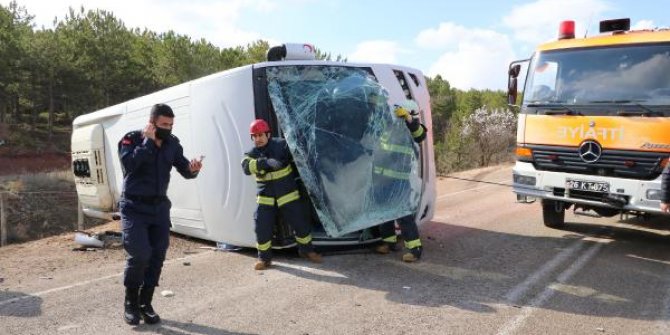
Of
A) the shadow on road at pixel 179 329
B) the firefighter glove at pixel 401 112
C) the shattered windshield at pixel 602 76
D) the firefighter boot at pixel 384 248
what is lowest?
the shadow on road at pixel 179 329

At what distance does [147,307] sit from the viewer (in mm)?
3904

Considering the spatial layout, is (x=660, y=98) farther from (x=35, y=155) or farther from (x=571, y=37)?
(x=35, y=155)

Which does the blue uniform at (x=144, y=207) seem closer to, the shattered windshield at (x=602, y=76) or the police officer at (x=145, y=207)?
the police officer at (x=145, y=207)

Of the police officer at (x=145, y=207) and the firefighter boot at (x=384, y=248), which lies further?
the firefighter boot at (x=384, y=248)

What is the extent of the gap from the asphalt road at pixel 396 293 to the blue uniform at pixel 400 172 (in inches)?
12.3

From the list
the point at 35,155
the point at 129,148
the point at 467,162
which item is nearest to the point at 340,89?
the point at 129,148

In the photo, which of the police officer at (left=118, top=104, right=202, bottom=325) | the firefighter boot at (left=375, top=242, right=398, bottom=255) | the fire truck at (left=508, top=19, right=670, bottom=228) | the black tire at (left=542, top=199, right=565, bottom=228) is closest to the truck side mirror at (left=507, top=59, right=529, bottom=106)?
the fire truck at (left=508, top=19, right=670, bottom=228)

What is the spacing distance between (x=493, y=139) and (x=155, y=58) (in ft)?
71.2

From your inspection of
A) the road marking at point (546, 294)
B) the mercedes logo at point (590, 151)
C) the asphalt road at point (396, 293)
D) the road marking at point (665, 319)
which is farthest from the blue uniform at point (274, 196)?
the mercedes logo at point (590, 151)

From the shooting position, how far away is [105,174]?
8.07 m

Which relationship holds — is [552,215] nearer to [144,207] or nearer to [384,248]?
[384,248]

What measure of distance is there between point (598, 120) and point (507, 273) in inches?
87.9

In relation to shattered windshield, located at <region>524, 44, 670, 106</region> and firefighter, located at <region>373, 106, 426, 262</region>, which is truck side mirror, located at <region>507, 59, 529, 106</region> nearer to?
shattered windshield, located at <region>524, 44, 670, 106</region>

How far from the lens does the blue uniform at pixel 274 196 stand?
205 inches
